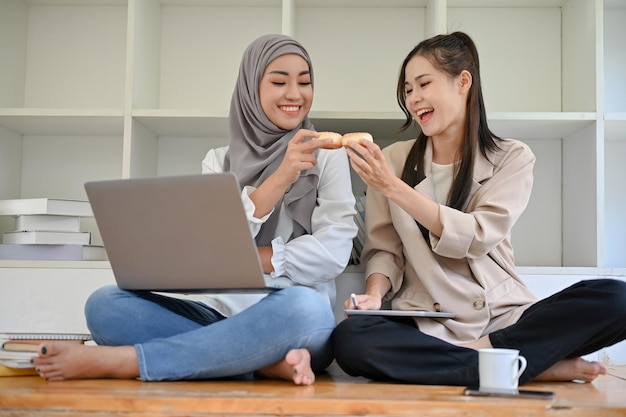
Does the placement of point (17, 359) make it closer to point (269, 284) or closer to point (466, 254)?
point (269, 284)

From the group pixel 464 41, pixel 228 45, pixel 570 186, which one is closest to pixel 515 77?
pixel 570 186

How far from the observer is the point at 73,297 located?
7.01 ft

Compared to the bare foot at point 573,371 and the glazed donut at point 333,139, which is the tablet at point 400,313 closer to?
the bare foot at point 573,371

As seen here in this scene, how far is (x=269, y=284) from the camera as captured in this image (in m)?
1.79

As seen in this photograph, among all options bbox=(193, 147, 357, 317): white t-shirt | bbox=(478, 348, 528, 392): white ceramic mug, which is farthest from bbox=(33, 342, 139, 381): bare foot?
bbox=(478, 348, 528, 392): white ceramic mug

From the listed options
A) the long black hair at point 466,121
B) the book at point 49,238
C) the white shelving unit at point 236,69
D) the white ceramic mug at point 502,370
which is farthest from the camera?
the white shelving unit at point 236,69

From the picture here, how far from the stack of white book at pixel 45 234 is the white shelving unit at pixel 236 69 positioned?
0.31 meters

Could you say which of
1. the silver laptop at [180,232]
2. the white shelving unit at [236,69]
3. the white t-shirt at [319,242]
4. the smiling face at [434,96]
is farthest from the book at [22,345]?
the smiling face at [434,96]

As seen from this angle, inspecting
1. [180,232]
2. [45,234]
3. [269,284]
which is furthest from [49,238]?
[180,232]

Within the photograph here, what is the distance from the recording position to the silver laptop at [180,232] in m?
1.42

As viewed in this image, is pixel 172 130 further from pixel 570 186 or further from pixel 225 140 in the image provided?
pixel 570 186

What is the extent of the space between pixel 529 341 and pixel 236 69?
4.65ft

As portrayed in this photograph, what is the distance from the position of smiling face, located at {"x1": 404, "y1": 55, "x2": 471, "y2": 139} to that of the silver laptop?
700 millimetres

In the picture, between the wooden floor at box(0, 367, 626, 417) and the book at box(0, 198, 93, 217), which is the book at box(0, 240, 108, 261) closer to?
the book at box(0, 198, 93, 217)
